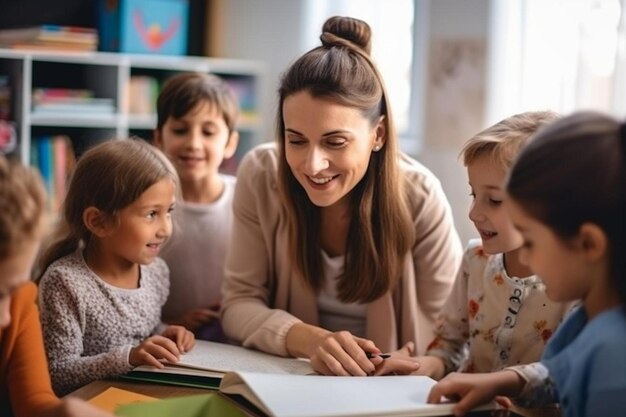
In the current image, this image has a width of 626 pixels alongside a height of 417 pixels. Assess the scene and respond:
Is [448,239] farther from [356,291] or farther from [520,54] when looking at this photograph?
[520,54]

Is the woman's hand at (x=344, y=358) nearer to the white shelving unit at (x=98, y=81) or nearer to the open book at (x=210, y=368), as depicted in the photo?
the open book at (x=210, y=368)

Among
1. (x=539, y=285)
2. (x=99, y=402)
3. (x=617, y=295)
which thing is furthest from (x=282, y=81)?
(x=617, y=295)

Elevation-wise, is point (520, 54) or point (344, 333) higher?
point (520, 54)

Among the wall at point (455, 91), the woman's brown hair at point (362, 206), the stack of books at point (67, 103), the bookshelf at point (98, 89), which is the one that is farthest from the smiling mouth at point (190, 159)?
the stack of books at point (67, 103)

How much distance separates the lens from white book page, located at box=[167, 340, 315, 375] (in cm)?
142

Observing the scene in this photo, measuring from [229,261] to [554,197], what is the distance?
3.32ft

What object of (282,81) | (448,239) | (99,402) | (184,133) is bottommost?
(99,402)

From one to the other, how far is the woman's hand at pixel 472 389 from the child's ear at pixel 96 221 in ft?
2.35

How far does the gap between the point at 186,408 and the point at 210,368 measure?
15 centimetres

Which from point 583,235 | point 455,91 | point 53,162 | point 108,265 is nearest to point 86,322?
point 108,265

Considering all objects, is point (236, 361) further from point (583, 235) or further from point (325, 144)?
point (583, 235)

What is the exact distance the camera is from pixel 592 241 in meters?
1.00

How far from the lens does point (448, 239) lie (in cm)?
186

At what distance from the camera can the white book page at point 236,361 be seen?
142 centimetres
